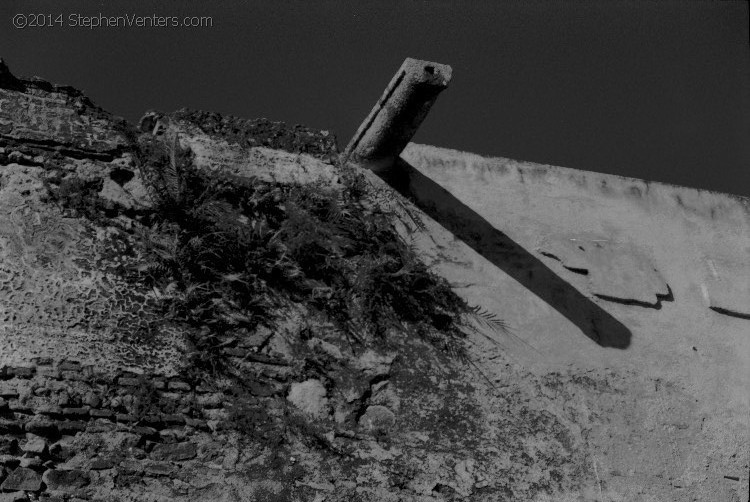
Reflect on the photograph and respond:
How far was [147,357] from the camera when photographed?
4.29m

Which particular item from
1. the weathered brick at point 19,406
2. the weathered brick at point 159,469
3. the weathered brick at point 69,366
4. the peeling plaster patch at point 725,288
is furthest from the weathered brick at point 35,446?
the peeling plaster patch at point 725,288

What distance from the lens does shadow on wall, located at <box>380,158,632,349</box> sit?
5.21 meters

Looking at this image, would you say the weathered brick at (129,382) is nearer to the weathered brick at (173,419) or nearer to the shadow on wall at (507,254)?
the weathered brick at (173,419)

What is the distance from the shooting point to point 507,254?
5316 millimetres

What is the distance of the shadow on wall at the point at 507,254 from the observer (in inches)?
205

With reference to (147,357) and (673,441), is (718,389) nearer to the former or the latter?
(673,441)

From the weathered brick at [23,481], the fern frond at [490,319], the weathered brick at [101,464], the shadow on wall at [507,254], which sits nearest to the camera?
the weathered brick at [23,481]

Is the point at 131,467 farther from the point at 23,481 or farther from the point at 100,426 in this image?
the point at 23,481

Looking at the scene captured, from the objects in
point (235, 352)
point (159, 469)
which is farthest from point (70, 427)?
point (235, 352)

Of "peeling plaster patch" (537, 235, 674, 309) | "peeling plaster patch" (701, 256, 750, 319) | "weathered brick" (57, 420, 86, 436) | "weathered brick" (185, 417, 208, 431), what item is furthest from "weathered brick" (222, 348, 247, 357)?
"peeling plaster patch" (701, 256, 750, 319)

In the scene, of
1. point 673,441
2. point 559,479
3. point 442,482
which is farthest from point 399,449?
point 673,441

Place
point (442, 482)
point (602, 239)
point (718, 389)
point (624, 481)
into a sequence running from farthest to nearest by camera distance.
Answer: point (602, 239), point (718, 389), point (624, 481), point (442, 482)

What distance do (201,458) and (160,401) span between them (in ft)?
1.07

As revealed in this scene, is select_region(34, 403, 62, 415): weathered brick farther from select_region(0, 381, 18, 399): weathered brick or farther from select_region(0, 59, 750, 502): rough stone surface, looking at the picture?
select_region(0, 381, 18, 399): weathered brick
